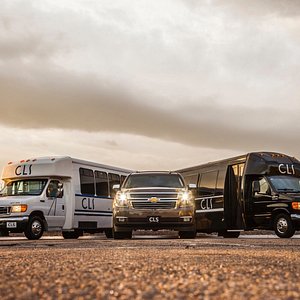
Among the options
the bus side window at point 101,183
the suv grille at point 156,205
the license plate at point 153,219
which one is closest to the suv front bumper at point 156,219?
the license plate at point 153,219

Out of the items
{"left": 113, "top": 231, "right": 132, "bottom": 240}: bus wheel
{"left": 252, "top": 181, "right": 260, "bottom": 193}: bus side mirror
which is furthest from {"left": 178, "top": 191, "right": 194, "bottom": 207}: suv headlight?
{"left": 252, "top": 181, "right": 260, "bottom": 193}: bus side mirror

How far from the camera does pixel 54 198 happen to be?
2136cm

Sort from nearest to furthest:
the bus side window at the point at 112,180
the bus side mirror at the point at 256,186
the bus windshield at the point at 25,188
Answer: the bus side mirror at the point at 256,186
the bus windshield at the point at 25,188
the bus side window at the point at 112,180

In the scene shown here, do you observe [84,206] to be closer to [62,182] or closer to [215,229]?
[62,182]

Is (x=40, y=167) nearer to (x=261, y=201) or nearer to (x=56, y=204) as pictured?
(x=56, y=204)

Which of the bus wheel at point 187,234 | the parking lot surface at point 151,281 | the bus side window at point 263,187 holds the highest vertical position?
the bus side window at point 263,187

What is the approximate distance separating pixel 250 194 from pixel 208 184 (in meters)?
3.33

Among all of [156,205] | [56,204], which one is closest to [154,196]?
[156,205]

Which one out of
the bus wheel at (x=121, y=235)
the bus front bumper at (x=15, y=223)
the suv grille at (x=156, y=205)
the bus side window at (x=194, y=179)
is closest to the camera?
the suv grille at (x=156, y=205)

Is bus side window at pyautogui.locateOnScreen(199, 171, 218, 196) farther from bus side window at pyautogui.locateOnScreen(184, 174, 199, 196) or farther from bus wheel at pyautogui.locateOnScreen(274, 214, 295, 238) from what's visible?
bus wheel at pyautogui.locateOnScreen(274, 214, 295, 238)

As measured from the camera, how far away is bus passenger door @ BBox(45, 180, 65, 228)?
21.1 m

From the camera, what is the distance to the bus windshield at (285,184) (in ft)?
65.5

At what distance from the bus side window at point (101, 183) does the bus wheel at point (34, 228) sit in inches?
148

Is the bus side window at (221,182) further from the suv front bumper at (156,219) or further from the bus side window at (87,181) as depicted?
the suv front bumper at (156,219)
